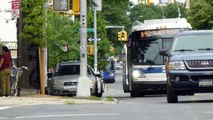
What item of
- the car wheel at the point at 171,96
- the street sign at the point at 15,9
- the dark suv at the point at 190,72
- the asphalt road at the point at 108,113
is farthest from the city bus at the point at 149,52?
the asphalt road at the point at 108,113

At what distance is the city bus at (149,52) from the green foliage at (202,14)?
65.9 ft

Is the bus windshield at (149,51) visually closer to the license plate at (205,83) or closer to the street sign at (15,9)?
the street sign at (15,9)

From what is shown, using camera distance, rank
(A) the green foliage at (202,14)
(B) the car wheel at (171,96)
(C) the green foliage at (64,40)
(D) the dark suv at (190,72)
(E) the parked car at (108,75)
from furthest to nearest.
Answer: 1. (E) the parked car at (108,75)
2. (A) the green foliage at (202,14)
3. (C) the green foliage at (64,40)
4. (B) the car wheel at (171,96)
5. (D) the dark suv at (190,72)

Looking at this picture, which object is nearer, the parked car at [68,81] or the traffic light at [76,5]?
the traffic light at [76,5]

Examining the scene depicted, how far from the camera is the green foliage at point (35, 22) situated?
24562mm

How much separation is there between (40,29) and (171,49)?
21.4 feet

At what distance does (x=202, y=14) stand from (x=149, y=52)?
70.5ft

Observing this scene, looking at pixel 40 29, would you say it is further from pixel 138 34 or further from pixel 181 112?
A: pixel 181 112

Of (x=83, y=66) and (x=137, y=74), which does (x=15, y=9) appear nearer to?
(x=83, y=66)

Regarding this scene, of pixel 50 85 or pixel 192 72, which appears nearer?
pixel 192 72

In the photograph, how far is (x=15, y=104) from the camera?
20188 millimetres

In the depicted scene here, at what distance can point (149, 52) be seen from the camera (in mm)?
28109

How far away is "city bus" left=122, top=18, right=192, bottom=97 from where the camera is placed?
92.0 feet

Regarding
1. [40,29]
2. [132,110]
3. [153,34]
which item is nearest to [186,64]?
[132,110]
